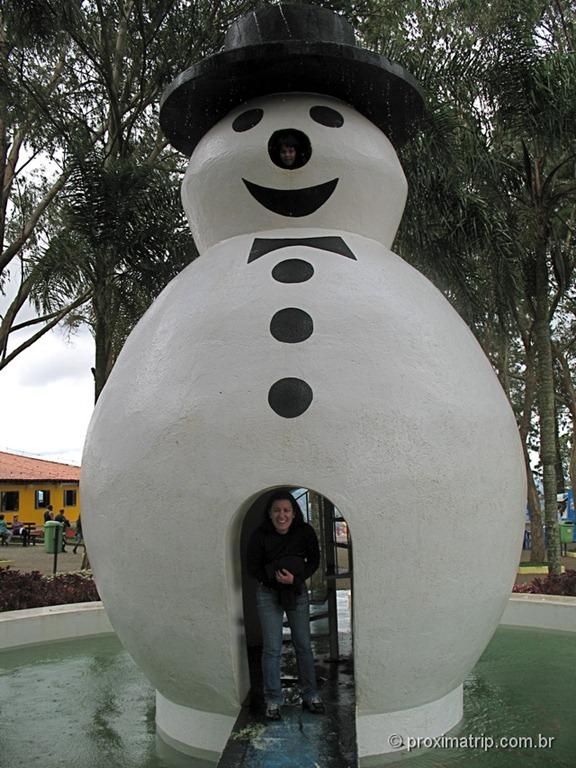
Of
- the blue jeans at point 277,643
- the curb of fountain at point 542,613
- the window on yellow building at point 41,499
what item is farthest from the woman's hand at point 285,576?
the window on yellow building at point 41,499

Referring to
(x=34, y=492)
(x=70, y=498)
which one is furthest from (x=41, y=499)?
(x=70, y=498)

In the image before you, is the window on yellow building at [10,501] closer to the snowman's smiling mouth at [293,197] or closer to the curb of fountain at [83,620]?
the curb of fountain at [83,620]

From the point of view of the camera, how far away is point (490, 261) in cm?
1163

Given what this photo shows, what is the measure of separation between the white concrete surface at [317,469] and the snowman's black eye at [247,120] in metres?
1.09

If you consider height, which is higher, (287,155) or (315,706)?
(287,155)

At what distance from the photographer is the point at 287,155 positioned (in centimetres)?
591

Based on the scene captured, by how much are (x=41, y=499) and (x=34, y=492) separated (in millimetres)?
504

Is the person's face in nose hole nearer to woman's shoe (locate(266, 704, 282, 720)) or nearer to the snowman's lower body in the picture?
the snowman's lower body

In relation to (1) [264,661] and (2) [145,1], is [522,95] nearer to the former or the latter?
(2) [145,1]

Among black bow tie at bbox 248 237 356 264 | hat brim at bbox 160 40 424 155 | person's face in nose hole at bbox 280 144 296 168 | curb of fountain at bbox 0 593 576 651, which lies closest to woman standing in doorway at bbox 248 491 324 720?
black bow tie at bbox 248 237 356 264

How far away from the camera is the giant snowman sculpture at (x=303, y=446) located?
4707 millimetres

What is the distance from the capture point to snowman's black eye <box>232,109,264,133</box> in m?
6.05

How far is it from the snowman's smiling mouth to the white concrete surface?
0.45m

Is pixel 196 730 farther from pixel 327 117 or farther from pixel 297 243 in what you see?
pixel 327 117
